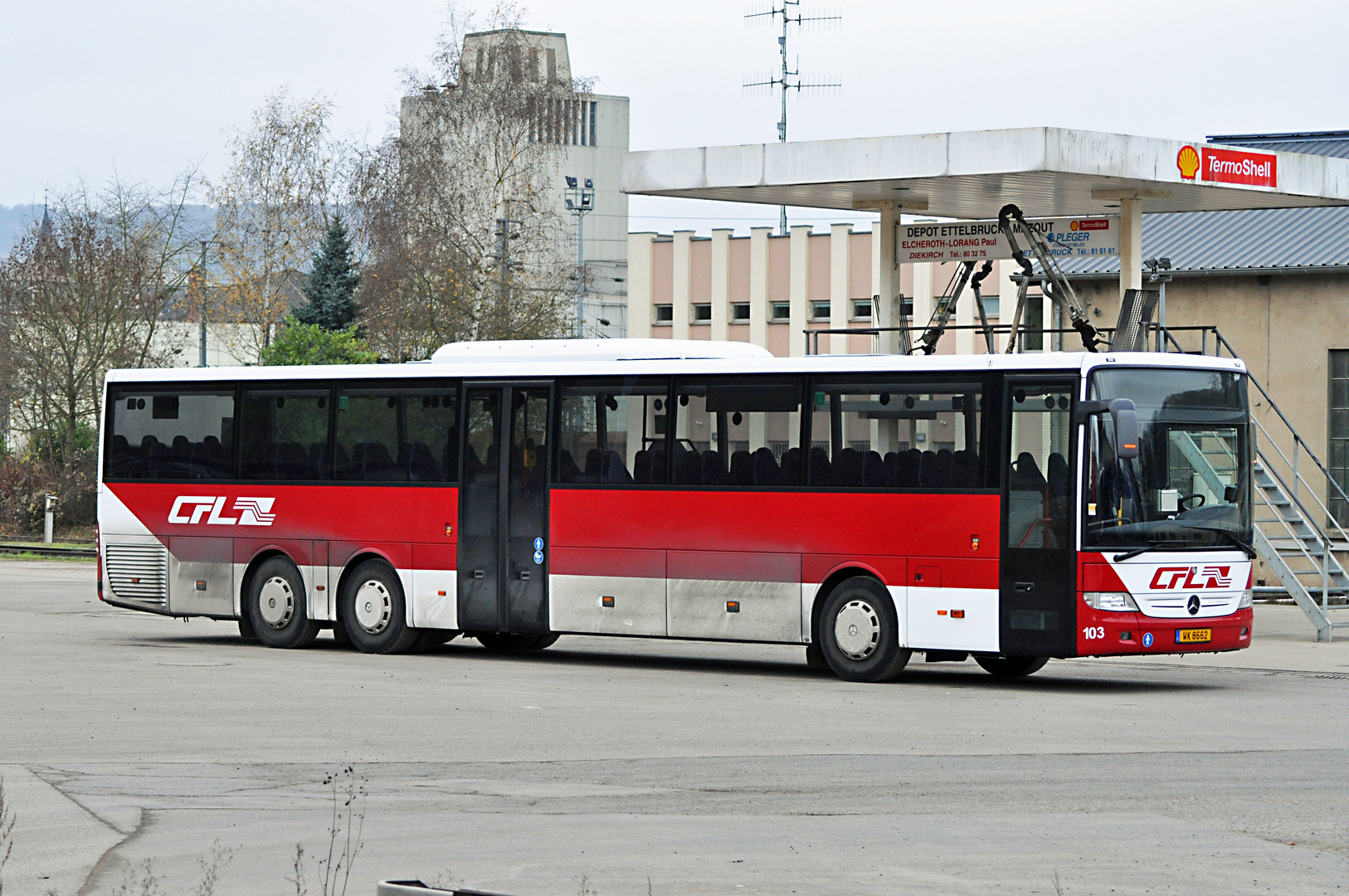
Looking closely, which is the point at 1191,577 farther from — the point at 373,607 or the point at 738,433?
the point at 373,607

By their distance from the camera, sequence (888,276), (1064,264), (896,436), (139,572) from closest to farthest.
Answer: (896,436) → (139,572) → (888,276) → (1064,264)

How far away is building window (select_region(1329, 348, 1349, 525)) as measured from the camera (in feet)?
113

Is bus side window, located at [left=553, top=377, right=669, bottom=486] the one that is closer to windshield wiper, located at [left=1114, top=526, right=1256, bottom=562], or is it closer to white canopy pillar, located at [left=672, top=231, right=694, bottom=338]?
windshield wiper, located at [left=1114, top=526, right=1256, bottom=562]

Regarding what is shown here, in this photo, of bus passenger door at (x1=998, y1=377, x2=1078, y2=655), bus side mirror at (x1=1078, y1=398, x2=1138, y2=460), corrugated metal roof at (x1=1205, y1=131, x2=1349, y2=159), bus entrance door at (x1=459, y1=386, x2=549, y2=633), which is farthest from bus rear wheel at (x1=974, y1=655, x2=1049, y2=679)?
corrugated metal roof at (x1=1205, y1=131, x2=1349, y2=159)

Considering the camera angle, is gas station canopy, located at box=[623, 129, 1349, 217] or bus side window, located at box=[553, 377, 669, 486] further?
gas station canopy, located at box=[623, 129, 1349, 217]

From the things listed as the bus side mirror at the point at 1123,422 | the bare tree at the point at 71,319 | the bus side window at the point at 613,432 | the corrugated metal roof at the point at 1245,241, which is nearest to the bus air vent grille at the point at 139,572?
the bus side window at the point at 613,432

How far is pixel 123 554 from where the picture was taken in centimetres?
2331

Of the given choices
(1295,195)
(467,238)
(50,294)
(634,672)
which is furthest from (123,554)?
(467,238)

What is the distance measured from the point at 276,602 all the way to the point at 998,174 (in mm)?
10016

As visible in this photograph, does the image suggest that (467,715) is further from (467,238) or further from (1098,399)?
(467,238)

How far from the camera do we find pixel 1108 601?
675 inches

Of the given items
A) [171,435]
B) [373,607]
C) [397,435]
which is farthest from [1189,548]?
[171,435]

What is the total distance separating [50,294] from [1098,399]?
4111 centimetres

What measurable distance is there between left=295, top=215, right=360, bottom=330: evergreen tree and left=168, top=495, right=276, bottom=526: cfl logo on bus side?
4616 centimetres
